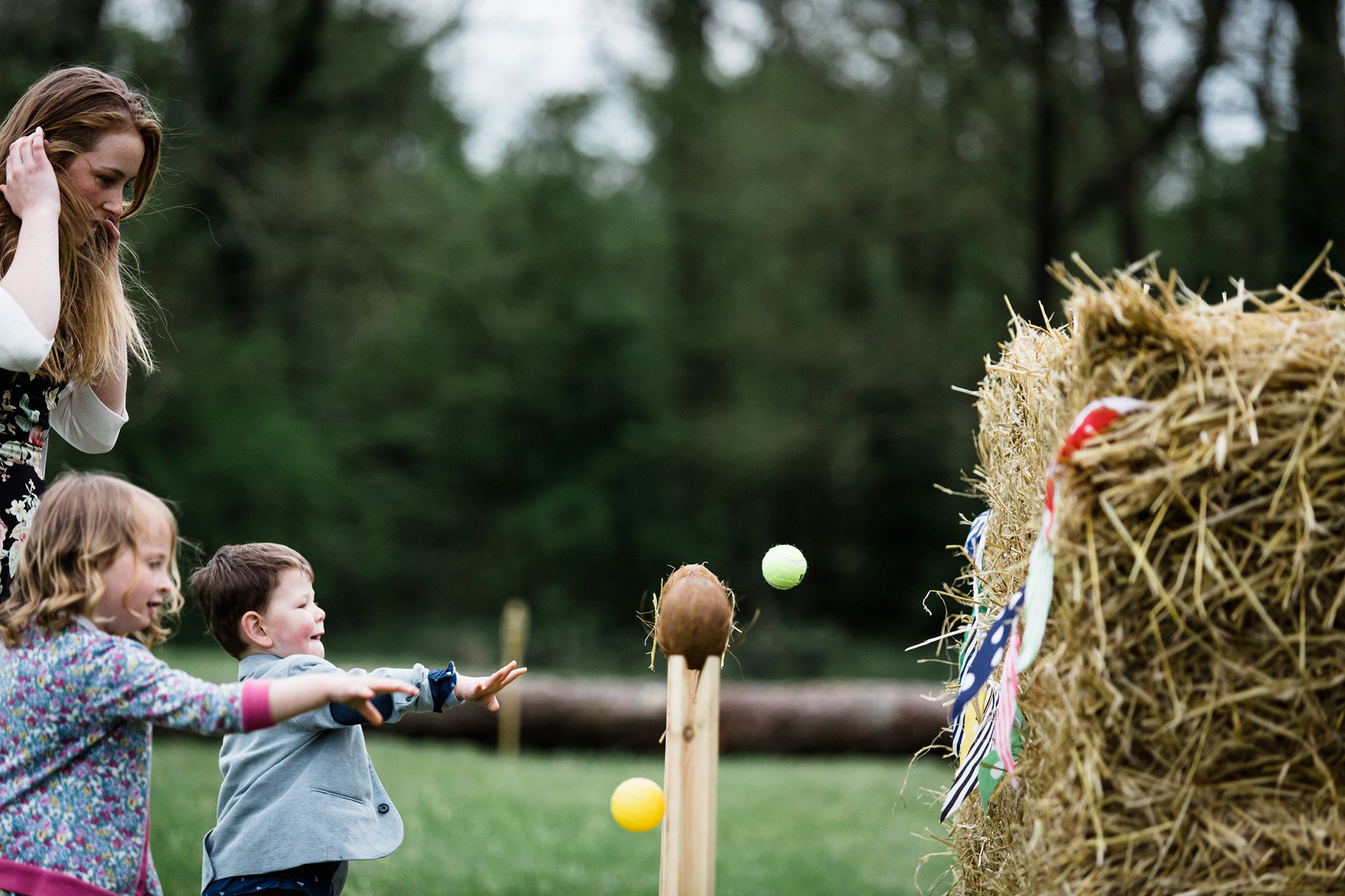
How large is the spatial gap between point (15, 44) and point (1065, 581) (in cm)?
1170

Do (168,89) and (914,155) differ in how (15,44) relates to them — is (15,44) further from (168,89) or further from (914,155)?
(914,155)

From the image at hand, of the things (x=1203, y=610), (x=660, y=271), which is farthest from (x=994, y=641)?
(x=660, y=271)

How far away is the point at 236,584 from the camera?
8.59 feet

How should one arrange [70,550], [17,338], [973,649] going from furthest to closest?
[973,649] → [17,338] → [70,550]

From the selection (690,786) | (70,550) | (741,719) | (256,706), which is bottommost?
(741,719)

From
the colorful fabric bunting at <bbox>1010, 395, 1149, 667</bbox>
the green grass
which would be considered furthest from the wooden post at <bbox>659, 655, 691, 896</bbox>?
the green grass

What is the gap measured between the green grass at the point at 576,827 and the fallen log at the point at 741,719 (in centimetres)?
32

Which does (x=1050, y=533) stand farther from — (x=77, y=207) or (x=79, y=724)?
(x=77, y=207)

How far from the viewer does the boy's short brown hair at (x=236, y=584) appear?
2619 mm

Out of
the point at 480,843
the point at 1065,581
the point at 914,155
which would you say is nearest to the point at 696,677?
the point at 1065,581

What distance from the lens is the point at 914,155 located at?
50.4ft

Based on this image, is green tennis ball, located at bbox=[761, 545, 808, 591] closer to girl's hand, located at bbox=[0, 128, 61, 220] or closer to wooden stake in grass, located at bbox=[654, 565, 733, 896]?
wooden stake in grass, located at bbox=[654, 565, 733, 896]

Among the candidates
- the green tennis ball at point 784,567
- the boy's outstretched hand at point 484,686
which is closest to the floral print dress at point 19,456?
the boy's outstretched hand at point 484,686

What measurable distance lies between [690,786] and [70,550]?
134 cm
